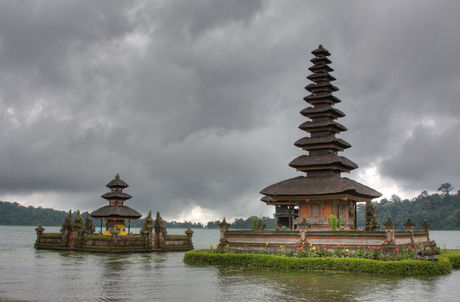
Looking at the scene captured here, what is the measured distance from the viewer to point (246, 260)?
1123 inches

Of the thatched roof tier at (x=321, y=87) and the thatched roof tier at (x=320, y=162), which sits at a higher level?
the thatched roof tier at (x=321, y=87)

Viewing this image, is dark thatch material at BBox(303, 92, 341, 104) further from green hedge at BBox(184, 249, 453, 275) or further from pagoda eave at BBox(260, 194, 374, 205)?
green hedge at BBox(184, 249, 453, 275)

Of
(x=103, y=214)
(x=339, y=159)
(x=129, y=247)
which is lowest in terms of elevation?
(x=129, y=247)

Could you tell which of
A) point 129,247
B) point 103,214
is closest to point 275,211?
Result: point 129,247

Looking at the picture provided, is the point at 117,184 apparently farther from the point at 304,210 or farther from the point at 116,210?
the point at 304,210

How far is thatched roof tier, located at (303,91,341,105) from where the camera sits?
4300 cm

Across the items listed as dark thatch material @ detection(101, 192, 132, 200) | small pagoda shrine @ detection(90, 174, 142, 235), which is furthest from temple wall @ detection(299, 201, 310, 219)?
dark thatch material @ detection(101, 192, 132, 200)

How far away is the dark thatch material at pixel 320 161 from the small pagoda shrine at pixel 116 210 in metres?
22.6

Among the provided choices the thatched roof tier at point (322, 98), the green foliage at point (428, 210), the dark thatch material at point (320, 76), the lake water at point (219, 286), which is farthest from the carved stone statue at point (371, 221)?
the green foliage at point (428, 210)

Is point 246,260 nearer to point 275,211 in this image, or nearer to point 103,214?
point 275,211

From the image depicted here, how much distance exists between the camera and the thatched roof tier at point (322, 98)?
43.0 meters

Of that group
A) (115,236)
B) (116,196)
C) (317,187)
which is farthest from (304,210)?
(116,196)

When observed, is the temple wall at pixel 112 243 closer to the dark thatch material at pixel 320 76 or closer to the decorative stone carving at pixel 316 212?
the decorative stone carving at pixel 316 212

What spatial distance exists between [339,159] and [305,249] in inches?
521
